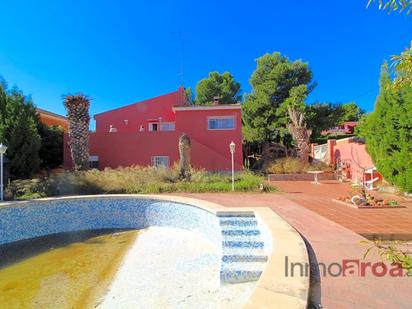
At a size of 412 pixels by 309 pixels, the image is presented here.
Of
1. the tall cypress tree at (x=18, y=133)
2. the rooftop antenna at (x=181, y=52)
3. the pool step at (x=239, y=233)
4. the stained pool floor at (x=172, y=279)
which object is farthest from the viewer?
the rooftop antenna at (x=181, y=52)

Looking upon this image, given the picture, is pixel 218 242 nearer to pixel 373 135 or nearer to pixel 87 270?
pixel 87 270

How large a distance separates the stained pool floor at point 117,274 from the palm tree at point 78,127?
821cm

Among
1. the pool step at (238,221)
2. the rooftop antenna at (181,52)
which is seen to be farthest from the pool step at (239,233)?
the rooftop antenna at (181,52)

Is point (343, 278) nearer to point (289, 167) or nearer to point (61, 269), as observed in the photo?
point (61, 269)

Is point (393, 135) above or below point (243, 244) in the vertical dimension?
above

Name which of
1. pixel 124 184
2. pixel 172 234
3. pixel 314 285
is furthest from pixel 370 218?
pixel 124 184

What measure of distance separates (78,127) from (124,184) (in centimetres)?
594

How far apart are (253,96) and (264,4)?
40.9 ft

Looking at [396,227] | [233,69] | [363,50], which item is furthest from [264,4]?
[233,69]

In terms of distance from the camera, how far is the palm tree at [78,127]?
50.4 ft

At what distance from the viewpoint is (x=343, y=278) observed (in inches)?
139

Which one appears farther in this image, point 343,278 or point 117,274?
point 117,274

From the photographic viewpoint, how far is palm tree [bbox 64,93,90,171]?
1536 centimetres

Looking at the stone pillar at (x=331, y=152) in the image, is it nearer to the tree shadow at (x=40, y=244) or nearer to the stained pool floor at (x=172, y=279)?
the stained pool floor at (x=172, y=279)
